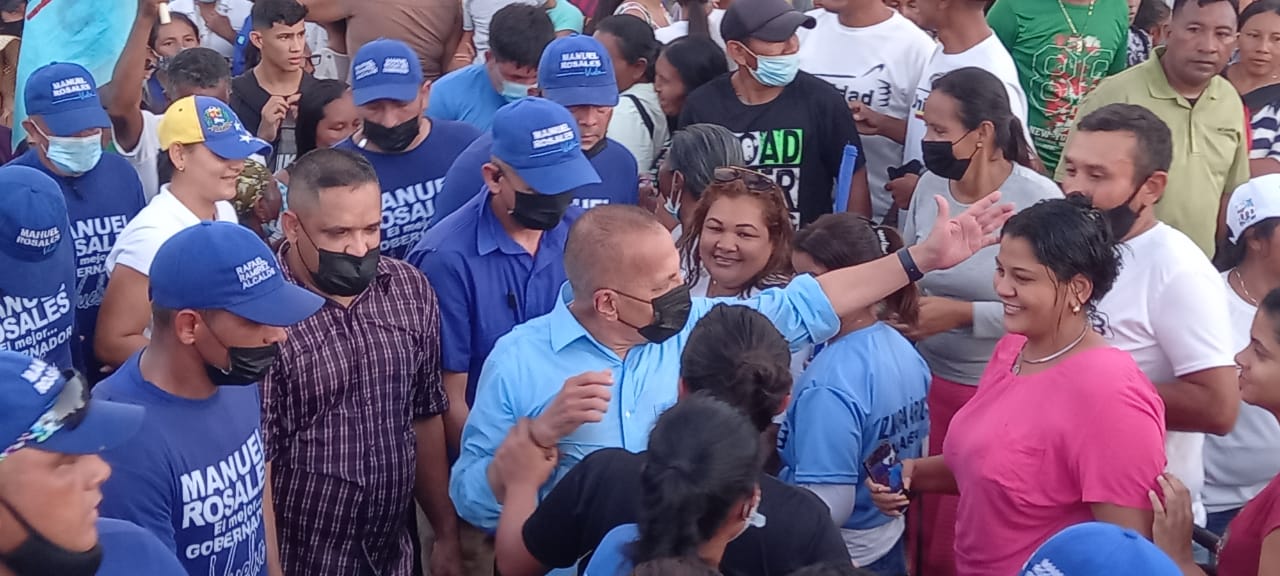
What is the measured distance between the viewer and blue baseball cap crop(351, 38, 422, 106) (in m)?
4.77

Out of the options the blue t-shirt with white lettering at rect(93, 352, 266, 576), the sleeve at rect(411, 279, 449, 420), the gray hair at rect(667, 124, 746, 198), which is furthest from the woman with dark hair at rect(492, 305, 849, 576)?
the gray hair at rect(667, 124, 746, 198)

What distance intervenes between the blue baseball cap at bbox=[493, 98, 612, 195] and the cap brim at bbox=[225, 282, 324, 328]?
112cm

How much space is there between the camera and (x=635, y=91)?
224 inches

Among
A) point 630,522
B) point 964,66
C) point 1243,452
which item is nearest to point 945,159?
point 964,66

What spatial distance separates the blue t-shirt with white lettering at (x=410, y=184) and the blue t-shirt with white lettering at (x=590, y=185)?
0.09 meters

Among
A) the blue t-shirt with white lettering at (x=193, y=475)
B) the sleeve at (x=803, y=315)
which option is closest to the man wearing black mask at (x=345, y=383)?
the blue t-shirt with white lettering at (x=193, y=475)

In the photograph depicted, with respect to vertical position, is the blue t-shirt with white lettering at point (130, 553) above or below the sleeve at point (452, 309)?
above

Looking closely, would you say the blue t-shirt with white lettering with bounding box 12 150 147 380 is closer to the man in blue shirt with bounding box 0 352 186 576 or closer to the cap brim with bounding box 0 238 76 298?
the cap brim with bounding box 0 238 76 298

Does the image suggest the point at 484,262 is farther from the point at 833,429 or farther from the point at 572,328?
the point at 833,429

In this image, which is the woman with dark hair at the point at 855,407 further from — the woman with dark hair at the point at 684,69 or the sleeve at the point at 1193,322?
the woman with dark hair at the point at 684,69

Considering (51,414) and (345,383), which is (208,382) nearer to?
(345,383)

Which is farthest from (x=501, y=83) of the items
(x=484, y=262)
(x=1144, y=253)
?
(x=1144, y=253)

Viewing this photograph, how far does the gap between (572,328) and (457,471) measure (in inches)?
18.3

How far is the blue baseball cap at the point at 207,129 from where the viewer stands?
4305 millimetres
